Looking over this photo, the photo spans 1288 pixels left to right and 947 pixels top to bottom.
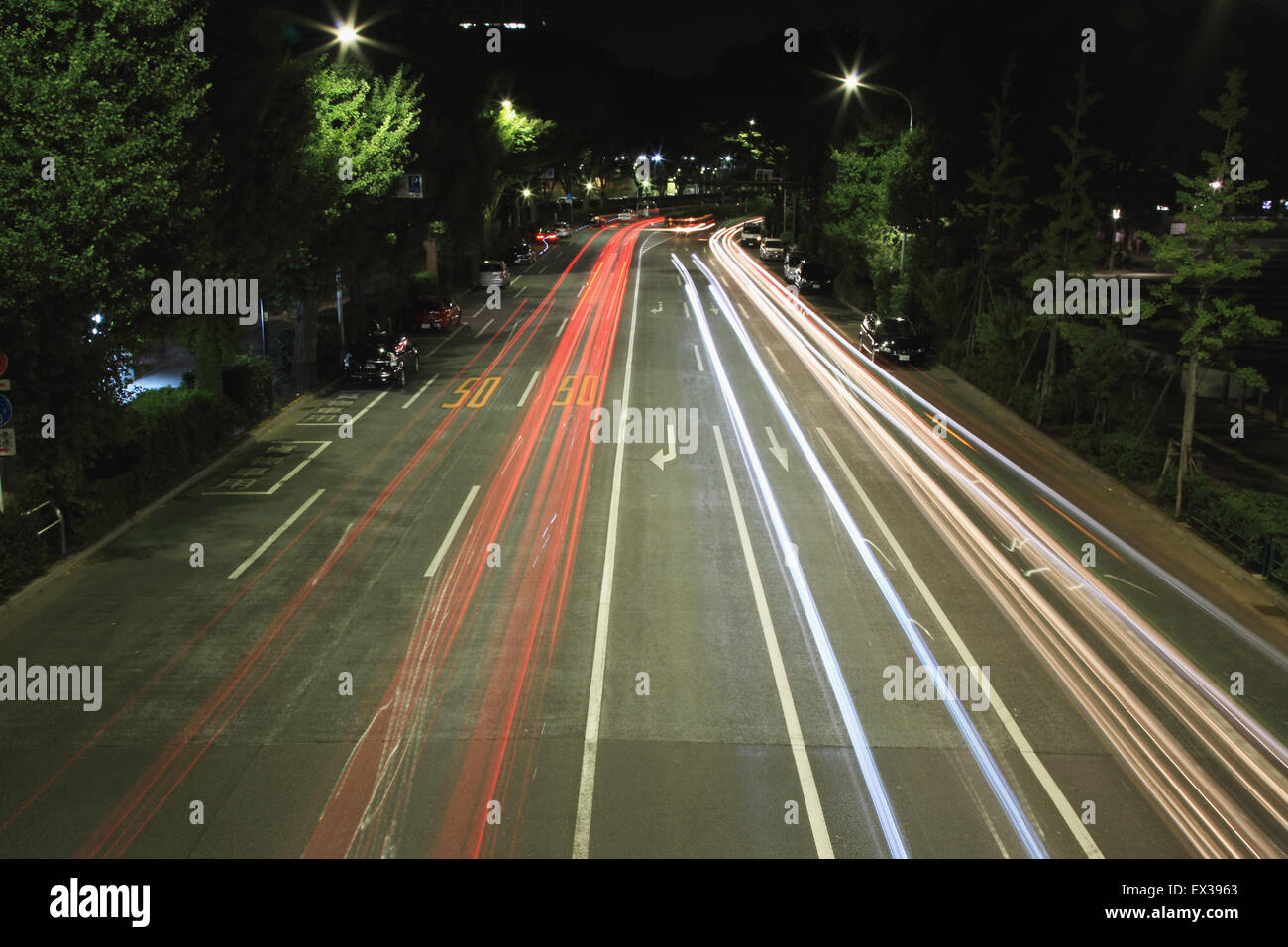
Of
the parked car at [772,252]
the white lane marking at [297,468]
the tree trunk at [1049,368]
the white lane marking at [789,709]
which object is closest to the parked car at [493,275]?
the parked car at [772,252]

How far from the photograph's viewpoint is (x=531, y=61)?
83.2m

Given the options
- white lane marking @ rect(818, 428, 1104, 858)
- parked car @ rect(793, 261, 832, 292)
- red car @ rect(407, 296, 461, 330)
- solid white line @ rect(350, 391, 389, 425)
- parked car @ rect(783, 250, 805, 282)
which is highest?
parked car @ rect(783, 250, 805, 282)

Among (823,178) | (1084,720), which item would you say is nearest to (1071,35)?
(823,178)

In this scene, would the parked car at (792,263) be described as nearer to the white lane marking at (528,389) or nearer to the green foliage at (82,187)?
the white lane marking at (528,389)

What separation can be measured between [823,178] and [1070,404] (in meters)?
46.2

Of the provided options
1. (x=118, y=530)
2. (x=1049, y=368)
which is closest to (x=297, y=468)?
(x=118, y=530)

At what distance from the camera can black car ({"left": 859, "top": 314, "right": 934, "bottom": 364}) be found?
34531 millimetres

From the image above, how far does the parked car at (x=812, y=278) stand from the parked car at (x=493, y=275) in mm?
16595

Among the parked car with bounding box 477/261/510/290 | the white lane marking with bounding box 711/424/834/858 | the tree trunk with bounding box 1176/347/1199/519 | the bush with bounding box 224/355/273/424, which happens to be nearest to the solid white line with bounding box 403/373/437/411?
the bush with bounding box 224/355/273/424

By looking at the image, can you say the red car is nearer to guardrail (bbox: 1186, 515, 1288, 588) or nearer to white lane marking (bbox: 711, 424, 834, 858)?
white lane marking (bbox: 711, 424, 834, 858)

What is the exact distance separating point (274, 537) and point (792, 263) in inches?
1874

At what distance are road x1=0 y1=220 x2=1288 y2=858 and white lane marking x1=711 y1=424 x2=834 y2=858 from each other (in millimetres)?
41

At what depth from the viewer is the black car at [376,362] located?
30719 millimetres

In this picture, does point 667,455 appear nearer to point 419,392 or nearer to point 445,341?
point 419,392
